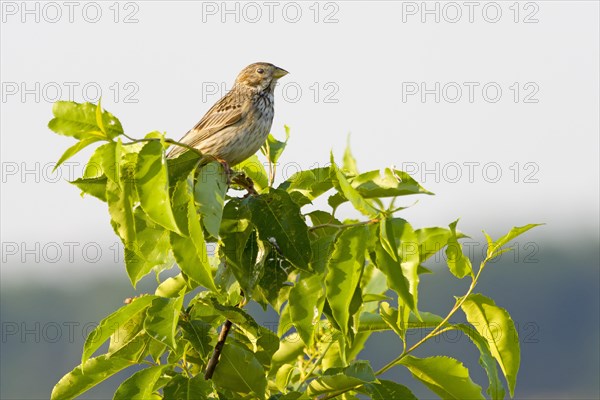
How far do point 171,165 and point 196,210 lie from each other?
35cm

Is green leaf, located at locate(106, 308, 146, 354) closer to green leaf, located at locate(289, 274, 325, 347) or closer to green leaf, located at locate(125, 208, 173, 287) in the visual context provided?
green leaf, located at locate(125, 208, 173, 287)

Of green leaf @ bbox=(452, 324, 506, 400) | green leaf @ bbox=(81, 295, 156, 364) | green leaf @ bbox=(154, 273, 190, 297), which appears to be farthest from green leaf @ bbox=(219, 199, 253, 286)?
green leaf @ bbox=(452, 324, 506, 400)

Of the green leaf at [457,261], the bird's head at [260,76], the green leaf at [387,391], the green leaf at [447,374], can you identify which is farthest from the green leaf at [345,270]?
the bird's head at [260,76]

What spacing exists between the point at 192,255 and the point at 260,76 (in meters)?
5.43

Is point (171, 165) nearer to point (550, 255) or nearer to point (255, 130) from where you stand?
point (255, 130)

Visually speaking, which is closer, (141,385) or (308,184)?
(141,385)

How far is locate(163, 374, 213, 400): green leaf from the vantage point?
4406 millimetres

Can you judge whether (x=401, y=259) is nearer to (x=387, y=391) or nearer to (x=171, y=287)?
(x=387, y=391)

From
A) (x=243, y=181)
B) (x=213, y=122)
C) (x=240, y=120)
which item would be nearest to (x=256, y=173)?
(x=243, y=181)

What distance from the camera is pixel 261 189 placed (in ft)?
18.2

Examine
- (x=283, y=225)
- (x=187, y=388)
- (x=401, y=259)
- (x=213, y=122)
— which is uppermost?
(x=213, y=122)

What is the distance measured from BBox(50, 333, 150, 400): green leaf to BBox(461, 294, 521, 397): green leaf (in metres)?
1.52

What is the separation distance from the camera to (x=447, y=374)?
4.79 m

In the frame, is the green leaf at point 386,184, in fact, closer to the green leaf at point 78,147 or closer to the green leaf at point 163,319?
the green leaf at point 163,319
